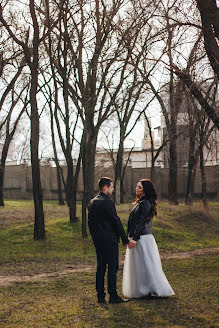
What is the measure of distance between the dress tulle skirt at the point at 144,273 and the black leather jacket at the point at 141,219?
0.12m

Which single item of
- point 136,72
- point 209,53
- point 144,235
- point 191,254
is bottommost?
point 191,254

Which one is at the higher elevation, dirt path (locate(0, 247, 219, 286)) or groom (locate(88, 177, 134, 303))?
groom (locate(88, 177, 134, 303))

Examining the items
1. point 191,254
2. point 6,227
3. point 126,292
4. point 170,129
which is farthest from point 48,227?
point 126,292

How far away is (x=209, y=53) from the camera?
1212 centimetres

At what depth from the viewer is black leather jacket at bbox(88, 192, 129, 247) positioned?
8.60 metres

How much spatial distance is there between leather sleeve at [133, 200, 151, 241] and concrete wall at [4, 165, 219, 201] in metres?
29.2

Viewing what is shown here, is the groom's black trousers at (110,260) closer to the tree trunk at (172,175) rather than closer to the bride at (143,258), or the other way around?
the bride at (143,258)

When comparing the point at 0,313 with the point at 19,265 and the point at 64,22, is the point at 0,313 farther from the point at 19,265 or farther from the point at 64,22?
the point at 64,22

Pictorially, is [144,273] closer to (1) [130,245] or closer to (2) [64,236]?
(1) [130,245]

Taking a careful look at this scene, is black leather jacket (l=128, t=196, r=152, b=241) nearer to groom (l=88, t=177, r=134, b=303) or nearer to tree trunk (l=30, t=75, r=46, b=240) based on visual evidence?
groom (l=88, t=177, r=134, b=303)

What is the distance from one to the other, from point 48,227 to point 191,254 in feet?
21.2

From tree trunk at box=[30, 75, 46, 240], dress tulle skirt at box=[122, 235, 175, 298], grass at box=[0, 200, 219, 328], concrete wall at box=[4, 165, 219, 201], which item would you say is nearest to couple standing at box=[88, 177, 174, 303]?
dress tulle skirt at box=[122, 235, 175, 298]

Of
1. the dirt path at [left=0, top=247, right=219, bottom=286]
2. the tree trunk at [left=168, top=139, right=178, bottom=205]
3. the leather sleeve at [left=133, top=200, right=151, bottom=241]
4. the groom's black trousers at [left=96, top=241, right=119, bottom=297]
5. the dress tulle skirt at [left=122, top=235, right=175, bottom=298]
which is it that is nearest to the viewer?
the groom's black trousers at [left=96, top=241, right=119, bottom=297]

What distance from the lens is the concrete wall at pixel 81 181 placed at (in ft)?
128
